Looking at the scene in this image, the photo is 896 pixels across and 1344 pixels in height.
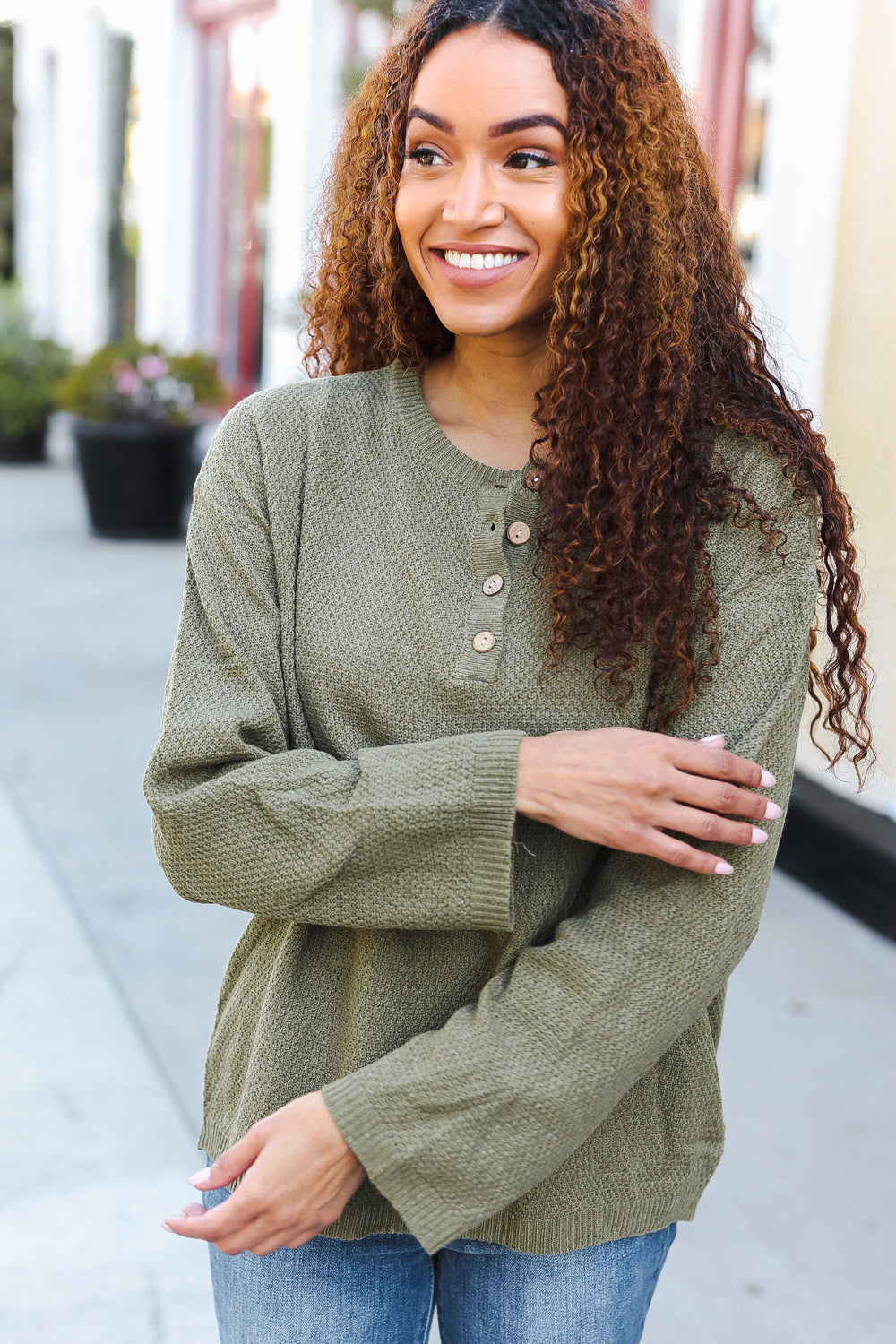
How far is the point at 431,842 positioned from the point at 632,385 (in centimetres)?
45

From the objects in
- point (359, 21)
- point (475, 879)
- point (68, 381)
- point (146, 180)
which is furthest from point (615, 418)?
point (146, 180)

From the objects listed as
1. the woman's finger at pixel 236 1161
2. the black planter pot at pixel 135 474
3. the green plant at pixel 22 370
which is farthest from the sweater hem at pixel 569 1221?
the green plant at pixel 22 370

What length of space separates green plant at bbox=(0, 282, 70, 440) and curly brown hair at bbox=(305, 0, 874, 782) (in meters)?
10.6

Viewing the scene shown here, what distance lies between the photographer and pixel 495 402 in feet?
4.65

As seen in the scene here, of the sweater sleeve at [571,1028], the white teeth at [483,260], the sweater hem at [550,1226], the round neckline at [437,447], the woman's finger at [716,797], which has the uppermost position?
the white teeth at [483,260]

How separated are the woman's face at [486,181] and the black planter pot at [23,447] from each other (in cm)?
1107

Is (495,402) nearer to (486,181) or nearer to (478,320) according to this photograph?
(478,320)

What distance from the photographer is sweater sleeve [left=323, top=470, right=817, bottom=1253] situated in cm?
122

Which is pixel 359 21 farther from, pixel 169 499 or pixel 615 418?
pixel 615 418

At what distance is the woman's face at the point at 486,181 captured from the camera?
1264 mm

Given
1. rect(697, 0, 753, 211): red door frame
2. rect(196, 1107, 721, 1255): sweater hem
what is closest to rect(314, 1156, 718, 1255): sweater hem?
rect(196, 1107, 721, 1255): sweater hem

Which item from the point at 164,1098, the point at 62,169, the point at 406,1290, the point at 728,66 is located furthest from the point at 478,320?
the point at 62,169

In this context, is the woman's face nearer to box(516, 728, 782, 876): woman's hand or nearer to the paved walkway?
box(516, 728, 782, 876): woman's hand

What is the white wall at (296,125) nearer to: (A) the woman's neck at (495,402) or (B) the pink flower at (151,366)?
(B) the pink flower at (151,366)
